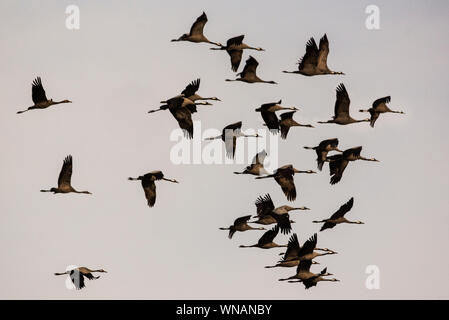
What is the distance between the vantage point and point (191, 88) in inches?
2154

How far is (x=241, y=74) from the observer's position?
56.2 m

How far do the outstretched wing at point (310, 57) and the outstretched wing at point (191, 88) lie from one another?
11.8 feet

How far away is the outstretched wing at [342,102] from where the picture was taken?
5434 centimetres

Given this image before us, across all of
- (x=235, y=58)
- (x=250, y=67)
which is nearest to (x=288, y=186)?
(x=250, y=67)

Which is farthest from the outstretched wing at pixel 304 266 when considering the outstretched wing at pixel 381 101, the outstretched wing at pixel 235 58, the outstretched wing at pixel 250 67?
the outstretched wing at pixel 235 58

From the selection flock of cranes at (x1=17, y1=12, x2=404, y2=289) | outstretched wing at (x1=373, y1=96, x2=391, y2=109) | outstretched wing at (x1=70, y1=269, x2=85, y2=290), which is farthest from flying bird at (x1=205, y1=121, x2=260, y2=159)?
outstretched wing at (x1=70, y1=269, x2=85, y2=290)

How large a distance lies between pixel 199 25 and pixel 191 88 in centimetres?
240

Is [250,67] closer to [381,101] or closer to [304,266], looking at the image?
[381,101]

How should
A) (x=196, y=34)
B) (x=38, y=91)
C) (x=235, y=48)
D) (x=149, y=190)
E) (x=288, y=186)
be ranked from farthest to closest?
(x=288, y=186)
(x=235, y=48)
(x=149, y=190)
(x=196, y=34)
(x=38, y=91)

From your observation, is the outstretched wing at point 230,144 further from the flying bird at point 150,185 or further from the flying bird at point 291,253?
the flying bird at point 291,253

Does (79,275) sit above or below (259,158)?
below

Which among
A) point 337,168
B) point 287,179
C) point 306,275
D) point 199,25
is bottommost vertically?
point 306,275
